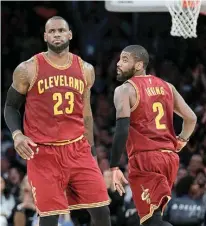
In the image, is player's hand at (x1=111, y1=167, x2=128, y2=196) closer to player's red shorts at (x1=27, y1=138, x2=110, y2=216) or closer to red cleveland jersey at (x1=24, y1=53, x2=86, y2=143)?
player's red shorts at (x1=27, y1=138, x2=110, y2=216)

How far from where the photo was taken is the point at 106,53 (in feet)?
53.6

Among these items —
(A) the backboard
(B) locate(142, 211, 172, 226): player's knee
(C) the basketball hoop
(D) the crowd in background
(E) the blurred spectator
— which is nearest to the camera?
(B) locate(142, 211, 172, 226): player's knee

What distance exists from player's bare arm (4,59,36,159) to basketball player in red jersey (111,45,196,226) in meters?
0.82

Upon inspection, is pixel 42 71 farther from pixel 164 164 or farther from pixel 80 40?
pixel 80 40

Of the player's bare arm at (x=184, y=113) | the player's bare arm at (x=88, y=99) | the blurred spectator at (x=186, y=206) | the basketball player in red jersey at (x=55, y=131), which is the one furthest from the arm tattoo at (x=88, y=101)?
the blurred spectator at (x=186, y=206)

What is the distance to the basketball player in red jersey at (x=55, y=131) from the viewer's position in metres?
7.27

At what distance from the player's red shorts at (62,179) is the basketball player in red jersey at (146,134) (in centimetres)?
26

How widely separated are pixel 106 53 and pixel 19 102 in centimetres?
904

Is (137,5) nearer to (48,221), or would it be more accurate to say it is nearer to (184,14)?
(184,14)

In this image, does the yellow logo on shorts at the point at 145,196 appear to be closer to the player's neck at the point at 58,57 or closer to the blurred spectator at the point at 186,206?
the player's neck at the point at 58,57

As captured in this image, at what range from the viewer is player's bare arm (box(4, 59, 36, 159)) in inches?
278

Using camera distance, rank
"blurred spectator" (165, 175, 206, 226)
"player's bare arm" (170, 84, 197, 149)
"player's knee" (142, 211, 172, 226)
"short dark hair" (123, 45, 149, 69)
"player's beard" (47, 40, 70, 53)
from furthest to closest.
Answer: "blurred spectator" (165, 175, 206, 226) → "player's bare arm" (170, 84, 197, 149) → "short dark hair" (123, 45, 149, 69) → "player's knee" (142, 211, 172, 226) → "player's beard" (47, 40, 70, 53)

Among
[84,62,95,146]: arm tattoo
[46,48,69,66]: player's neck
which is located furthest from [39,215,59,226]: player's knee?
[46,48,69,66]: player's neck

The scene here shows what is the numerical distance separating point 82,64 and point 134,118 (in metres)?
0.69
